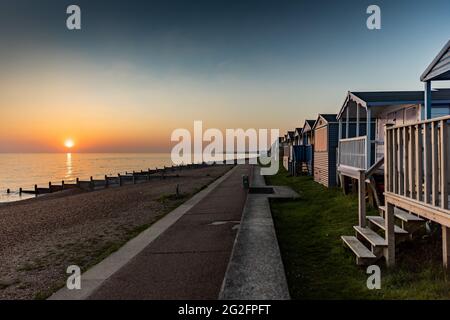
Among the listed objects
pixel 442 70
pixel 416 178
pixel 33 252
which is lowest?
→ pixel 33 252

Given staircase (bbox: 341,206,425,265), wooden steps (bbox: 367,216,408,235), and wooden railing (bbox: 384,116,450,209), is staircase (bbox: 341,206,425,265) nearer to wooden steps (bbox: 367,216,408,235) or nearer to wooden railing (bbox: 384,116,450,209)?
wooden steps (bbox: 367,216,408,235)

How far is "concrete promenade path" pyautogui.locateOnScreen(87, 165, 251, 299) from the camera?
18.2 ft

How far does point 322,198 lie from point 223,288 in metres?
10.7

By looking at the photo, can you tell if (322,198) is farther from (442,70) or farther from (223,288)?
(223,288)

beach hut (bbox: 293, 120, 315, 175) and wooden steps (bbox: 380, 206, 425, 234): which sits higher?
beach hut (bbox: 293, 120, 315, 175)

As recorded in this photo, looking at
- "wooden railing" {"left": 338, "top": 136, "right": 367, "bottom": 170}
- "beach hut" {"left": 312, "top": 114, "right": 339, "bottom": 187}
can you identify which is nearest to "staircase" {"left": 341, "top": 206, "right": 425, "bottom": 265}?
"wooden railing" {"left": 338, "top": 136, "right": 367, "bottom": 170}

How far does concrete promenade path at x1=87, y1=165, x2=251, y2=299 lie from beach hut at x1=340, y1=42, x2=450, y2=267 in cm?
261

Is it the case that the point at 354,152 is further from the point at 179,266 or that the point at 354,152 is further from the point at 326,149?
the point at 179,266

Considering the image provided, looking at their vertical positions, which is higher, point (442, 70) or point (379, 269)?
point (442, 70)

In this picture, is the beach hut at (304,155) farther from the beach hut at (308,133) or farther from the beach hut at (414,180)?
the beach hut at (414,180)

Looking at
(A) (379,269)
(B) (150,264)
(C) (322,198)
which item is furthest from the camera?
(C) (322,198)

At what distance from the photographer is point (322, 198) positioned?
49.5 ft

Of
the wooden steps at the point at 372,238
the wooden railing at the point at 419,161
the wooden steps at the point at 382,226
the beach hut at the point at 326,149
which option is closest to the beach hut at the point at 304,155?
the beach hut at the point at 326,149
